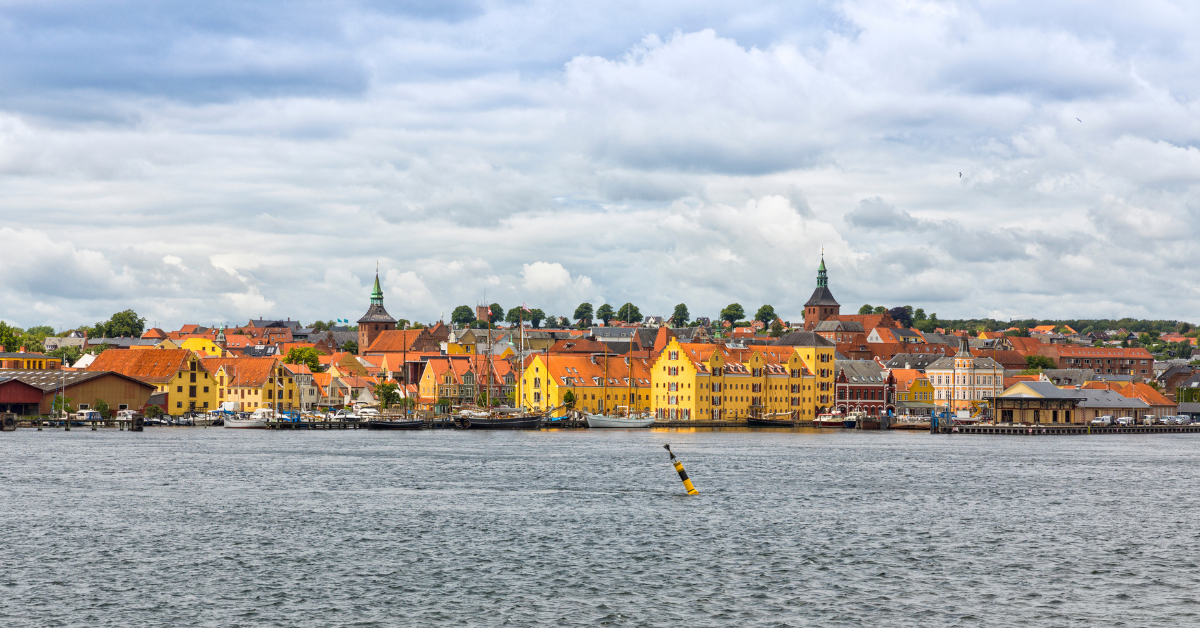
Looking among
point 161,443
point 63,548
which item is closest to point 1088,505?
point 63,548

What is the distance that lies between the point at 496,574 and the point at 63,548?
16.1 metres

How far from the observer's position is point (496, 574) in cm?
3700

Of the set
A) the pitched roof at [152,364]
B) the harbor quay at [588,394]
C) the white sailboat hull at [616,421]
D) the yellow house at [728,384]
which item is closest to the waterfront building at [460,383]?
the harbor quay at [588,394]

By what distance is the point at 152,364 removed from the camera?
154250 millimetres

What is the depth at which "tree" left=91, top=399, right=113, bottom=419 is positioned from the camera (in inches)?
5448

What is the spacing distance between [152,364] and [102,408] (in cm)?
1655

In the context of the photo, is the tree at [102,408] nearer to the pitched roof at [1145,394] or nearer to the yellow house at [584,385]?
the yellow house at [584,385]

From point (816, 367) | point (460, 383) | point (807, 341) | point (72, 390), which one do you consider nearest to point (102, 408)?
point (72, 390)

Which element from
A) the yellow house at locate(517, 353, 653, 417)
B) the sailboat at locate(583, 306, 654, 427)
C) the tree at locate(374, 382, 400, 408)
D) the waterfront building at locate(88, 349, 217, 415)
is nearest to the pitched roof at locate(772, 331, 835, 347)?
the yellow house at locate(517, 353, 653, 417)

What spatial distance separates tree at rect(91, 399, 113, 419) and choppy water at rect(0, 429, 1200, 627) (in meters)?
59.7

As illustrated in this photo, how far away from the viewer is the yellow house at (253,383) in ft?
539

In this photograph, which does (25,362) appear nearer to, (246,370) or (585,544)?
(246,370)

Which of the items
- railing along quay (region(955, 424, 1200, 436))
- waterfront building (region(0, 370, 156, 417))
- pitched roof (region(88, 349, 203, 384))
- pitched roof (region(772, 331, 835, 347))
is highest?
pitched roof (region(772, 331, 835, 347))

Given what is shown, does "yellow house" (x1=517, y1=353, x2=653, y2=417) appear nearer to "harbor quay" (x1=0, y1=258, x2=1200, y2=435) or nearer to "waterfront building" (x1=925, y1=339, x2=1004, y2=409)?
"harbor quay" (x1=0, y1=258, x2=1200, y2=435)
